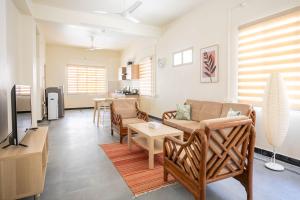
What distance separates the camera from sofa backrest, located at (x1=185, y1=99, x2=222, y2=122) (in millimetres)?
3566

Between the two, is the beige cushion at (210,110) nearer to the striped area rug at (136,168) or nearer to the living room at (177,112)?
the living room at (177,112)

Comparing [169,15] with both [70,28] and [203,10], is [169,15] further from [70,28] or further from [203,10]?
[70,28]

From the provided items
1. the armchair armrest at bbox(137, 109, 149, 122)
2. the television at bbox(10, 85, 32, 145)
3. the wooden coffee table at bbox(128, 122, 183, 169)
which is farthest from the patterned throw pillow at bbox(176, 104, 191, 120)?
the television at bbox(10, 85, 32, 145)

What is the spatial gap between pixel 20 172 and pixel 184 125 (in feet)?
8.74

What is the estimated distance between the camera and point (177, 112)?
415 centimetres

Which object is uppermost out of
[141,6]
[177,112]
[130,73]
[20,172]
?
[141,6]

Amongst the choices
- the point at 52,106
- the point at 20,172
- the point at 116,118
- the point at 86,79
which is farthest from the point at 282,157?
the point at 86,79

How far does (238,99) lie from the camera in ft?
11.7

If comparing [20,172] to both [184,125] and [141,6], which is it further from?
[141,6]

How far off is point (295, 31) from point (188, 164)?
8.45 ft

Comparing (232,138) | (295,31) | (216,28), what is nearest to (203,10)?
(216,28)

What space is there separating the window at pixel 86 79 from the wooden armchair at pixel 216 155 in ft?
26.4

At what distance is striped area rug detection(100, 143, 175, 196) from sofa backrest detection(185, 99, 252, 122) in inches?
54.4

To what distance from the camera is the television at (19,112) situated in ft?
6.33
